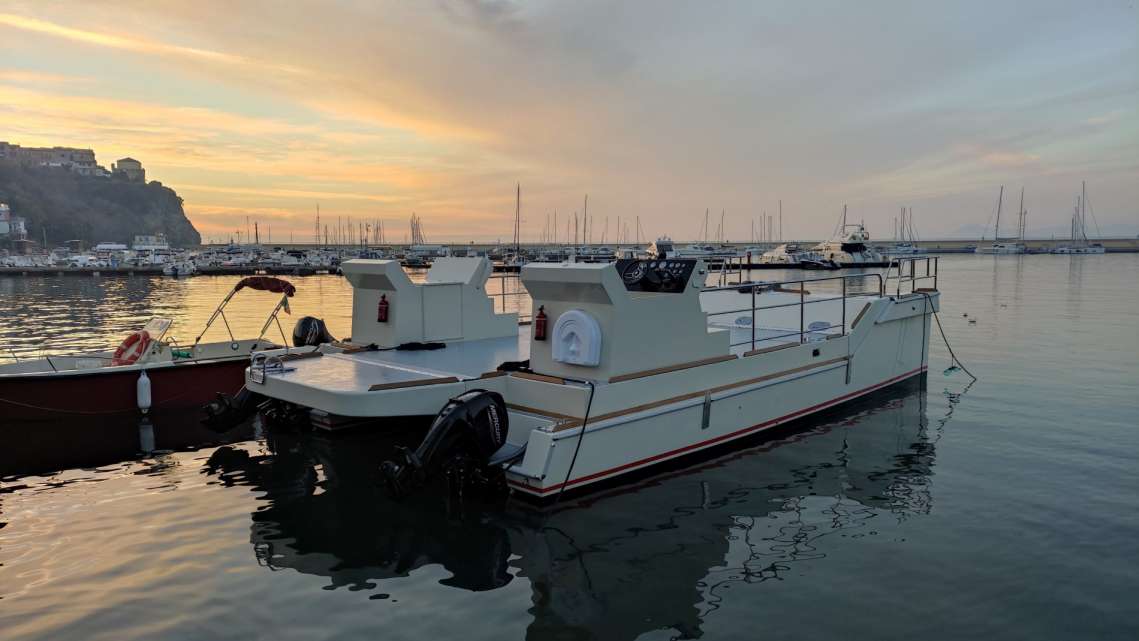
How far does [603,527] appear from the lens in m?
7.64

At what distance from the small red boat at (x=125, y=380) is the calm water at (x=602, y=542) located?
0.57 metres

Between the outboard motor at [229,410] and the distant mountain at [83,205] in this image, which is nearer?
the outboard motor at [229,410]

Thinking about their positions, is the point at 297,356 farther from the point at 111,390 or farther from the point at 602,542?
the point at 602,542

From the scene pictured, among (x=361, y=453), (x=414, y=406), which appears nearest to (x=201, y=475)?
(x=361, y=453)

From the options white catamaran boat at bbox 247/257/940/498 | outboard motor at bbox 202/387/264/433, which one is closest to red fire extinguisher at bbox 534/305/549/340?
white catamaran boat at bbox 247/257/940/498

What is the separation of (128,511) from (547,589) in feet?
17.6

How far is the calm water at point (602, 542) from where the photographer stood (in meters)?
5.80

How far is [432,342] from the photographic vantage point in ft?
40.6

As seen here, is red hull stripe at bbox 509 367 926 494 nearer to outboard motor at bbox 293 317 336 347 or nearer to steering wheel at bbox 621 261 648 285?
steering wheel at bbox 621 261 648 285

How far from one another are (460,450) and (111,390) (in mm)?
8673

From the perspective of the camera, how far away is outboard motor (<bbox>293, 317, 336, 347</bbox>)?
14266mm

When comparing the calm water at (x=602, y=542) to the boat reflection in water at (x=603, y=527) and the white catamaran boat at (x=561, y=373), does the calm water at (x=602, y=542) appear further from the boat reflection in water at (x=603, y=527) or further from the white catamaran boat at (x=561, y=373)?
the white catamaran boat at (x=561, y=373)

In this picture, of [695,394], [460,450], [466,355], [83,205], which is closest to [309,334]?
[466,355]

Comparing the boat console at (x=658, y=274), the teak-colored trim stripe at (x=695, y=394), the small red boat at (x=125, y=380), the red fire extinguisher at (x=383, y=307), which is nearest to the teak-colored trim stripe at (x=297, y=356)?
the small red boat at (x=125, y=380)
